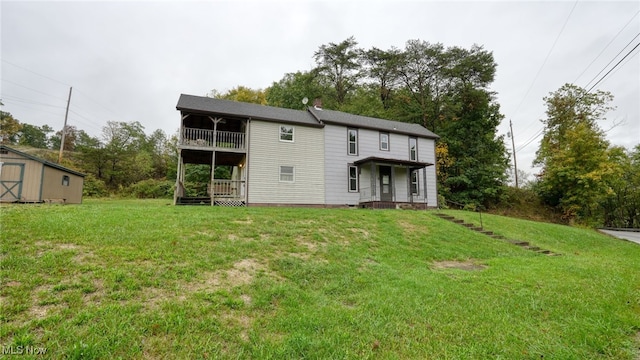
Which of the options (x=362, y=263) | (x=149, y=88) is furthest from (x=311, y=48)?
(x=362, y=263)

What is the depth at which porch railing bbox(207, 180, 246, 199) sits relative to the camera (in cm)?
1511

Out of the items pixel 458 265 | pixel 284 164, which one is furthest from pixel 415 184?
pixel 458 265

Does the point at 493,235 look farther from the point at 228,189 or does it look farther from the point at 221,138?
the point at 221,138

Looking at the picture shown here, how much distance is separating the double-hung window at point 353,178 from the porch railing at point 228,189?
6688 millimetres

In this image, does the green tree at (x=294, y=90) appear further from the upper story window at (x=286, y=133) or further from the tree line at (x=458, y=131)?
the upper story window at (x=286, y=133)

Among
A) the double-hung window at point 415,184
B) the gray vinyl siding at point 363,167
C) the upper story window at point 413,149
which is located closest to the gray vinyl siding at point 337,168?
the gray vinyl siding at point 363,167

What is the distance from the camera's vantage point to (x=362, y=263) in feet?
22.3

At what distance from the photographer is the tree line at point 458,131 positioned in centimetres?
2491

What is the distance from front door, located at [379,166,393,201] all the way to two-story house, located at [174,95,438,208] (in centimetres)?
3

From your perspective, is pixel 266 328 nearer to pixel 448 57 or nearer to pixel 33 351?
pixel 33 351

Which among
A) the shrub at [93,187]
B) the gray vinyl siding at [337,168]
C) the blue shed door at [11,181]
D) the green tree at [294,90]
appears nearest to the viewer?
the blue shed door at [11,181]

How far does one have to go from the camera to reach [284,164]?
53.8 ft

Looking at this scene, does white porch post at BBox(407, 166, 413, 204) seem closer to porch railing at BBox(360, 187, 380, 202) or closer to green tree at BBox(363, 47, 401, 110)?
porch railing at BBox(360, 187, 380, 202)

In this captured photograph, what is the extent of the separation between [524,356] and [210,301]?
13.2 feet
